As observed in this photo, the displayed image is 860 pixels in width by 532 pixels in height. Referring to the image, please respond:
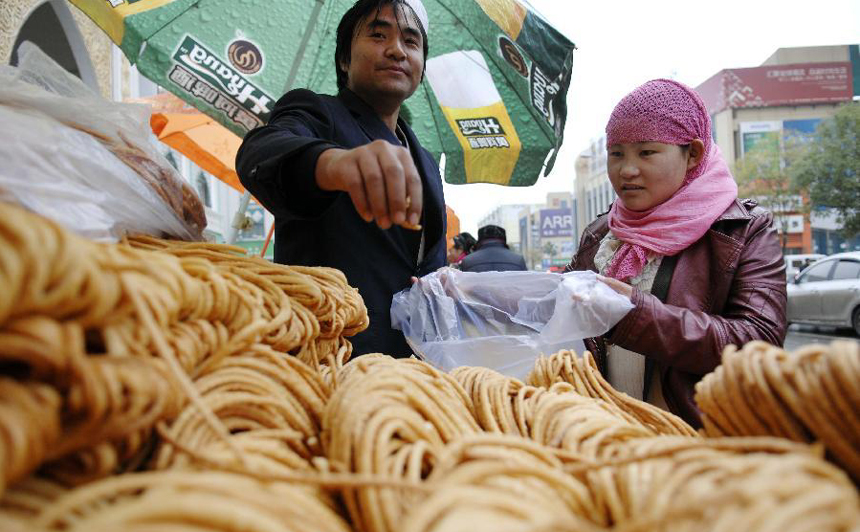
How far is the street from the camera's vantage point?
7804 millimetres

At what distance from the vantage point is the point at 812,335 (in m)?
8.61

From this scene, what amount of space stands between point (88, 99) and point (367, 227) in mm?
735

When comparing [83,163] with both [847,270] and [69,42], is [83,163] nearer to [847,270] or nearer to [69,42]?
[69,42]

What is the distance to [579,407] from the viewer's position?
77 centimetres

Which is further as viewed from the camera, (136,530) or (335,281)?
(335,281)

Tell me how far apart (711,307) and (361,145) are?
119cm

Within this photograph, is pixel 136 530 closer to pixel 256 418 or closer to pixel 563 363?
pixel 256 418

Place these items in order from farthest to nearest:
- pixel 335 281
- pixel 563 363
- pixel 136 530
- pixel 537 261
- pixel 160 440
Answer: pixel 537 261 < pixel 563 363 < pixel 335 281 < pixel 160 440 < pixel 136 530

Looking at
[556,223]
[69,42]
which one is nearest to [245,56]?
[69,42]

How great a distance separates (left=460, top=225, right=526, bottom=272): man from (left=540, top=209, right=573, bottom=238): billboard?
118ft

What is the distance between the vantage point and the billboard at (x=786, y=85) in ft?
87.8

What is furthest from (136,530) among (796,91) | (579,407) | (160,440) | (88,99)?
(796,91)

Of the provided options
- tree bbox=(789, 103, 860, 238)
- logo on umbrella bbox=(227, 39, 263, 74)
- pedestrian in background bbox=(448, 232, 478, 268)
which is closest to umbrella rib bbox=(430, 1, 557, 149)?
logo on umbrella bbox=(227, 39, 263, 74)

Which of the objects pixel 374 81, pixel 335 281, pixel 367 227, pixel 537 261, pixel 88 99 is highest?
pixel 374 81
